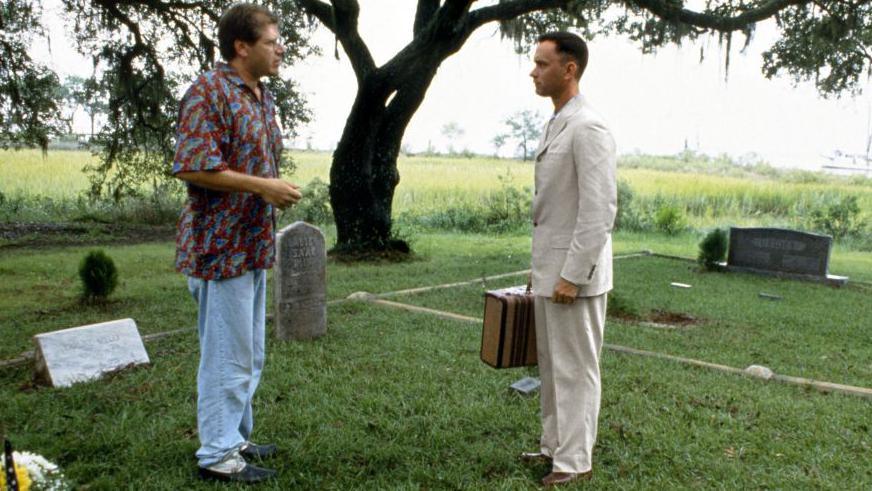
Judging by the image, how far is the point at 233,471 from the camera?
3160 mm

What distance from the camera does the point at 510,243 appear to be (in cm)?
1509

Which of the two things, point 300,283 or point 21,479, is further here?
point 300,283

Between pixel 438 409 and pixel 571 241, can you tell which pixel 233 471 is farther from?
pixel 571 241

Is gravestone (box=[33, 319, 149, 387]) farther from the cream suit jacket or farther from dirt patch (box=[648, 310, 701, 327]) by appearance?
dirt patch (box=[648, 310, 701, 327])

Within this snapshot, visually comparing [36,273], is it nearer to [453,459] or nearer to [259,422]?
[259,422]

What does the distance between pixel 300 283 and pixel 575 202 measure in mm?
3525

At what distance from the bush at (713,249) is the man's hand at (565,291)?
9258 mm

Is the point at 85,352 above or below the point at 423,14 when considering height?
below

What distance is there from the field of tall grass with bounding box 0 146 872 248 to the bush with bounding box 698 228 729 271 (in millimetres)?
6270

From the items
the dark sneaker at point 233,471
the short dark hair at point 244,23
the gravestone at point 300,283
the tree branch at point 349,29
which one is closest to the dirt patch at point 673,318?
the gravestone at point 300,283

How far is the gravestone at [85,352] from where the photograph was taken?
15.5 ft

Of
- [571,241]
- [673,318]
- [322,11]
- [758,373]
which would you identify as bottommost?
[673,318]

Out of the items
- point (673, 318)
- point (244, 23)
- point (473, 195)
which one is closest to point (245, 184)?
point (244, 23)

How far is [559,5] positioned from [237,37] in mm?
8563
